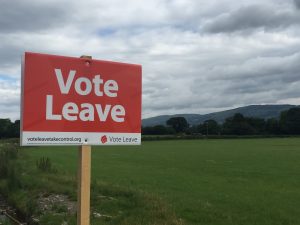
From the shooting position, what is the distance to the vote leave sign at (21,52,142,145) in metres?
5.30

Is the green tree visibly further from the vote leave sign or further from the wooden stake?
the wooden stake

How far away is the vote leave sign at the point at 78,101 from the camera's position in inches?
209

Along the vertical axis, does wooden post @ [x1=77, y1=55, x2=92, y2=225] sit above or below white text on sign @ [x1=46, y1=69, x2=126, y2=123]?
below

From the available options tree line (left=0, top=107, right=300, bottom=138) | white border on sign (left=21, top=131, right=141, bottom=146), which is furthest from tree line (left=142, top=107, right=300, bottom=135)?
white border on sign (left=21, top=131, right=141, bottom=146)

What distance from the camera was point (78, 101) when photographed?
5457 mm

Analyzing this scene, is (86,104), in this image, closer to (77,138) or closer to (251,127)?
(77,138)

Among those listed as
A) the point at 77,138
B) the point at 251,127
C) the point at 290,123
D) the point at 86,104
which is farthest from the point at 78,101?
the point at 290,123

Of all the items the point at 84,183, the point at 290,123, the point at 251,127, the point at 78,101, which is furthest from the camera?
the point at 290,123

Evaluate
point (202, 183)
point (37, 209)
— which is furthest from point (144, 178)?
point (37, 209)

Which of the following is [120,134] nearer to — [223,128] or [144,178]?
[144,178]

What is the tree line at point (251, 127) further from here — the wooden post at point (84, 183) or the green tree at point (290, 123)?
the wooden post at point (84, 183)

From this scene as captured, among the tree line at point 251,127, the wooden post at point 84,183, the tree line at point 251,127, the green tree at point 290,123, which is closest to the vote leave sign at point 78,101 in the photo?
the wooden post at point 84,183

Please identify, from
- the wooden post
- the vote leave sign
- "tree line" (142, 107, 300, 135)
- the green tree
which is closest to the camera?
the vote leave sign

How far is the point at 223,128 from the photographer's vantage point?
184875 millimetres
